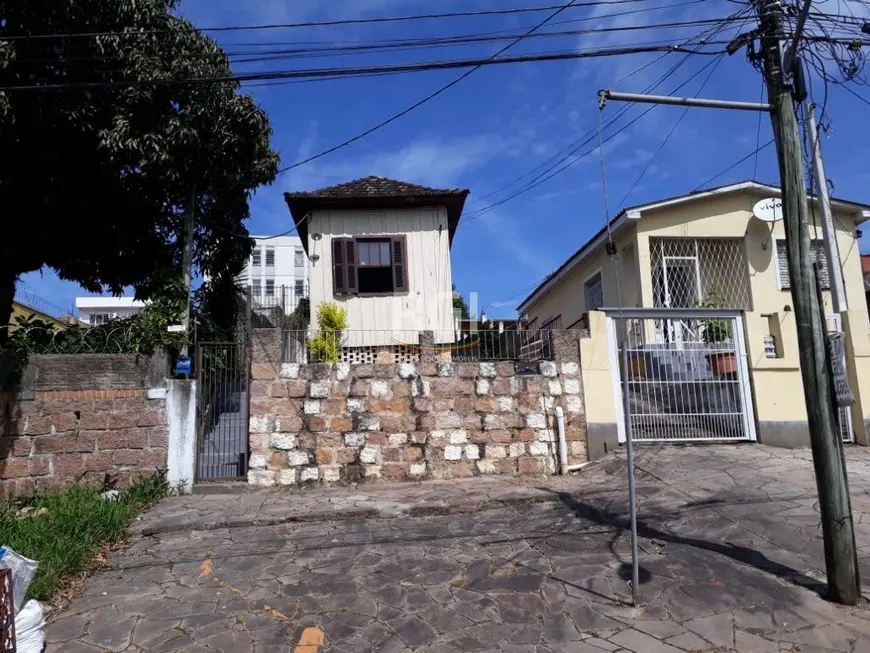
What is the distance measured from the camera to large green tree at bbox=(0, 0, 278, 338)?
8.51 m

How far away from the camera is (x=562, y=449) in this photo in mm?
8828

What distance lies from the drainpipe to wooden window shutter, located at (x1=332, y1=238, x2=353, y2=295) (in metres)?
5.53

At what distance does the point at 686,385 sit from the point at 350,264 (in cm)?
690

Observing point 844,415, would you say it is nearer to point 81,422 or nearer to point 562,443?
point 562,443

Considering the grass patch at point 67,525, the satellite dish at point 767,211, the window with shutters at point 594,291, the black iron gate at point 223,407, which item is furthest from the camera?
the window with shutters at point 594,291

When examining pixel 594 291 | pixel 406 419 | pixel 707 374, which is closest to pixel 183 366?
→ pixel 406 419

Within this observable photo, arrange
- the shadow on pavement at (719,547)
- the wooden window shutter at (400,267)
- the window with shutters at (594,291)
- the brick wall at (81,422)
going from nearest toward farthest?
the shadow on pavement at (719,547) → the brick wall at (81,422) → the wooden window shutter at (400,267) → the window with shutters at (594,291)

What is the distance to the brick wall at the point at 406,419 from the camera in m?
8.45

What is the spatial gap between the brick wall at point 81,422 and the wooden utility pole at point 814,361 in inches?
290

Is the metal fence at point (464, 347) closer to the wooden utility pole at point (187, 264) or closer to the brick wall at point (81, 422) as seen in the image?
the wooden utility pole at point (187, 264)

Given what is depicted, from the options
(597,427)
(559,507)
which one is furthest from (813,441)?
(597,427)

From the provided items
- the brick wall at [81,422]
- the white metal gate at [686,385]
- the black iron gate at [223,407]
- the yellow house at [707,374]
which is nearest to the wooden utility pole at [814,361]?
the yellow house at [707,374]

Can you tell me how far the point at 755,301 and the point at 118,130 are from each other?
11788 mm

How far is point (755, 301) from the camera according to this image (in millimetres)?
12398
